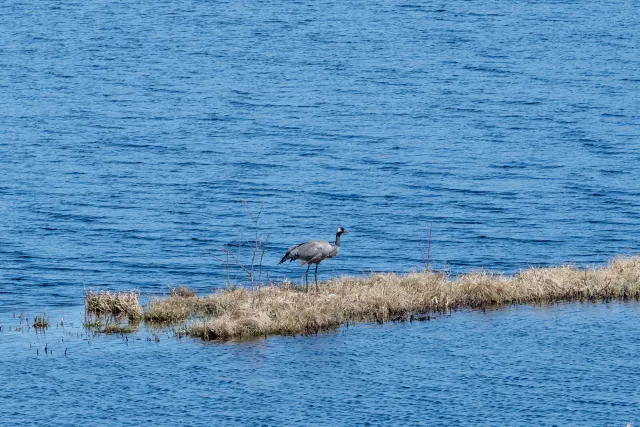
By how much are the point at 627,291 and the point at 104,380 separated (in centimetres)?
1497

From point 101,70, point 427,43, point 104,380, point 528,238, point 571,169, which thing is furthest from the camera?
point 427,43

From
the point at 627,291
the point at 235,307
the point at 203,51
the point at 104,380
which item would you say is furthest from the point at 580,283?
the point at 203,51

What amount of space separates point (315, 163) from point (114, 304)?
95.2 feet

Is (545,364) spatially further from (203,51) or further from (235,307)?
(203,51)

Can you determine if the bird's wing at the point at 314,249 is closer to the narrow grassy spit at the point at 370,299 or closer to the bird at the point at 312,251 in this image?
the bird at the point at 312,251

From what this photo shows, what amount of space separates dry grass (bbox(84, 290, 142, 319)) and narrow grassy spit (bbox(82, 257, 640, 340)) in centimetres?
36

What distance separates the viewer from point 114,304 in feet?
108

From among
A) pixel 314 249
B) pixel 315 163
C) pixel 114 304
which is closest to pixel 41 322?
pixel 114 304

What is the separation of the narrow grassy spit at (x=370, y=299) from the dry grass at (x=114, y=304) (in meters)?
0.36

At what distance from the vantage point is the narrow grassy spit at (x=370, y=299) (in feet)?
100

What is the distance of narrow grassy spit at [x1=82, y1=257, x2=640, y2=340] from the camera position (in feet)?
100

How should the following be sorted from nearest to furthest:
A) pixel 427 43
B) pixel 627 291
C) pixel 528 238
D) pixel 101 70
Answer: pixel 627 291 → pixel 528 238 → pixel 101 70 → pixel 427 43

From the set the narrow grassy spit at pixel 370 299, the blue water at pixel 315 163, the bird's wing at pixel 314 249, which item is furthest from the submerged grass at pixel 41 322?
the bird's wing at pixel 314 249

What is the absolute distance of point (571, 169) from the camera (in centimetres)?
6038
